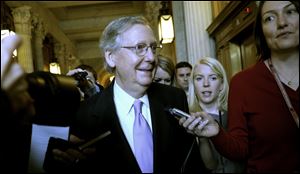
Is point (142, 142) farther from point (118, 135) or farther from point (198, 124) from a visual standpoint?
point (198, 124)

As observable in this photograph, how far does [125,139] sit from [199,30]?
593cm

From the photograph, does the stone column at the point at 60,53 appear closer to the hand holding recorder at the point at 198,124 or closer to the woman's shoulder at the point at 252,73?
the hand holding recorder at the point at 198,124

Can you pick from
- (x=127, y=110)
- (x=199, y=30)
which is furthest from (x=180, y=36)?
(x=127, y=110)

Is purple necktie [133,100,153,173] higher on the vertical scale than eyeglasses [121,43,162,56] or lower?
lower

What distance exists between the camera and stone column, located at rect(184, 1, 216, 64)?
7.03 meters

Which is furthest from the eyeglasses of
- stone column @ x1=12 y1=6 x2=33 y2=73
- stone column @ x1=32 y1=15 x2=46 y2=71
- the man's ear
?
stone column @ x1=32 y1=15 x2=46 y2=71

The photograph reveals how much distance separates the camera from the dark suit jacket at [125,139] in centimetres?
116

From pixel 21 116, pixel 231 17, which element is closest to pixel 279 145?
pixel 21 116

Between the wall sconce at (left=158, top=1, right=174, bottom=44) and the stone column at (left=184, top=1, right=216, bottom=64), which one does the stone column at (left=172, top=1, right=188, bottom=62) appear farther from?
the stone column at (left=184, top=1, right=216, bottom=64)

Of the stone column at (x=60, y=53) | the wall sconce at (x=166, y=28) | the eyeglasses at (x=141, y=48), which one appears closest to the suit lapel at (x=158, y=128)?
the eyeglasses at (x=141, y=48)

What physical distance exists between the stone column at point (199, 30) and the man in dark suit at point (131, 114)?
209 inches

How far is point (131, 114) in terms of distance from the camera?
1505 mm

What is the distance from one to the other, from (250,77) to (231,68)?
5.48 metres

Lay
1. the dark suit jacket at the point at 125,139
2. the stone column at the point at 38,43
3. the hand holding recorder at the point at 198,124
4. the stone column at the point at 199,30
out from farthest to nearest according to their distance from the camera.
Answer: the stone column at the point at 38,43 → the stone column at the point at 199,30 → the dark suit jacket at the point at 125,139 → the hand holding recorder at the point at 198,124
